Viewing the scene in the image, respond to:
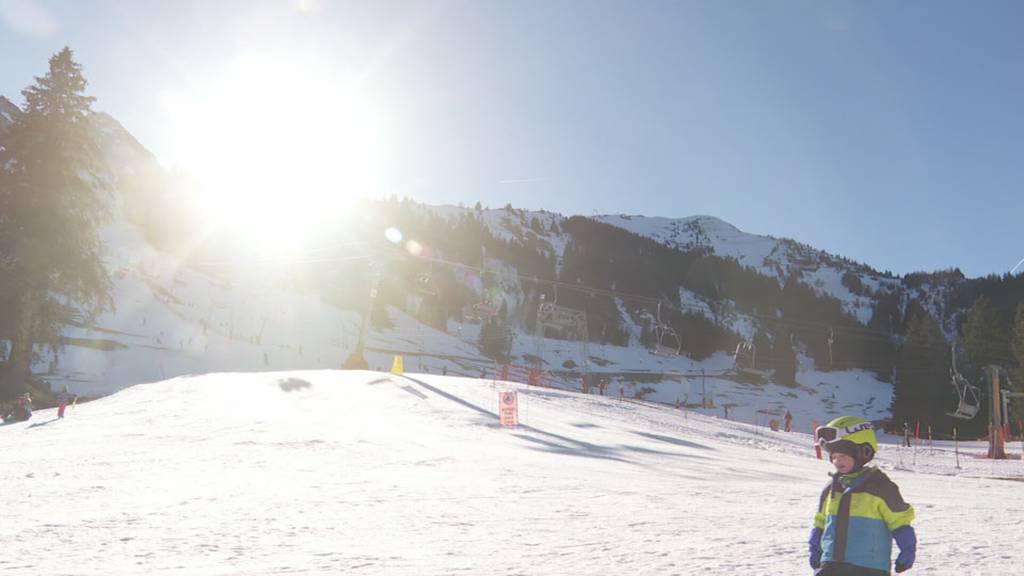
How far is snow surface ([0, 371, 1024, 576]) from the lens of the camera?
6.07 meters

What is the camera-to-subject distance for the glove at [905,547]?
3844 mm

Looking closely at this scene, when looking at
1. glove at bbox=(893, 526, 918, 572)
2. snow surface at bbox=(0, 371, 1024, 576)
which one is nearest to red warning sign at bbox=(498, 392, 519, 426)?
snow surface at bbox=(0, 371, 1024, 576)

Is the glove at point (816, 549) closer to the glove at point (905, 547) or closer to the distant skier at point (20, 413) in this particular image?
the glove at point (905, 547)

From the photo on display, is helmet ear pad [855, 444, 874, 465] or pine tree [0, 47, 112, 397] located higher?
pine tree [0, 47, 112, 397]

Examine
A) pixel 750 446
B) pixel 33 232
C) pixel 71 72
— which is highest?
pixel 71 72

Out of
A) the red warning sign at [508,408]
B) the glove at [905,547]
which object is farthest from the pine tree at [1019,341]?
the glove at [905,547]

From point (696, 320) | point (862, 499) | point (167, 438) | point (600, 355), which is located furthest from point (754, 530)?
point (696, 320)

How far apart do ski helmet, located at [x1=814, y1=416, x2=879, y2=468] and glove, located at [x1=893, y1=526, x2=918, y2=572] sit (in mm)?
442

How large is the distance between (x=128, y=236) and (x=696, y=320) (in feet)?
395

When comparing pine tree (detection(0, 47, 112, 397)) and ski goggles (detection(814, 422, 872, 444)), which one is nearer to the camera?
ski goggles (detection(814, 422, 872, 444))

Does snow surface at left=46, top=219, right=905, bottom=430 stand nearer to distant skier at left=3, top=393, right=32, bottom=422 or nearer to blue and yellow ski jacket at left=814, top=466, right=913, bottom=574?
distant skier at left=3, top=393, right=32, bottom=422

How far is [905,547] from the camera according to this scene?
390 cm

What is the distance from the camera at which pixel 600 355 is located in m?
138

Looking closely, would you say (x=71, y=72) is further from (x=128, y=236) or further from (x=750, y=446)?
(x=128, y=236)
